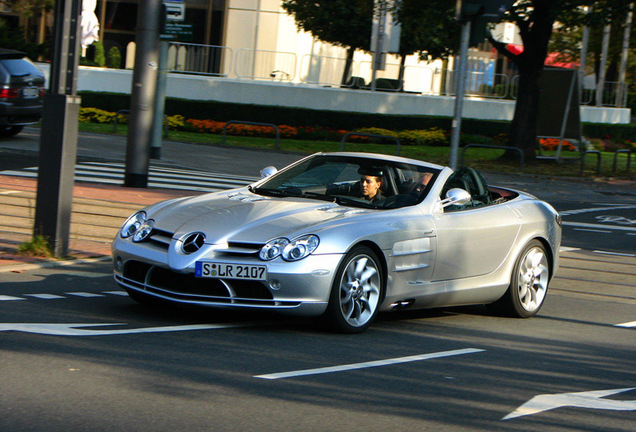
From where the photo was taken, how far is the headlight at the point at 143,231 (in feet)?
23.2

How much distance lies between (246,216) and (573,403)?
262cm

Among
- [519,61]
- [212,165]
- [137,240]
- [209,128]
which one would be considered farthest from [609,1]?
[137,240]

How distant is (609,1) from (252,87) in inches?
545

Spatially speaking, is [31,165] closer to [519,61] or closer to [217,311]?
[217,311]

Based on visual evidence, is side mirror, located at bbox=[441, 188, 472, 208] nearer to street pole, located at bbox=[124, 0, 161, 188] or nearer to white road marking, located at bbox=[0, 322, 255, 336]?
white road marking, located at bbox=[0, 322, 255, 336]

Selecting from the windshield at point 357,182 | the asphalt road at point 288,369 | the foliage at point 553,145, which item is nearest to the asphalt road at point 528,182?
the windshield at point 357,182

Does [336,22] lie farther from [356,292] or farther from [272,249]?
[272,249]

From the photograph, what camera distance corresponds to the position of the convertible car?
6.67 metres

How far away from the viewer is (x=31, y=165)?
17859mm

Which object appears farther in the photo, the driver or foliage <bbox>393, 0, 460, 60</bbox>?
foliage <bbox>393, 0, 460, 60</bbox>

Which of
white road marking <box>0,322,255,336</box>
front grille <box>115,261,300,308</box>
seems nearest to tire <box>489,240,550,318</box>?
front grille <box>115,261,300,308</box>

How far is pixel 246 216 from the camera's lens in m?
7.03

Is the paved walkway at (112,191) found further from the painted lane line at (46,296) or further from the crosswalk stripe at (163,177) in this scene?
the painted lane line at (46,296)

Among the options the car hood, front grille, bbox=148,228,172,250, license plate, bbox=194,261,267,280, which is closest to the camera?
license plate, bbox=194,261,267,280
